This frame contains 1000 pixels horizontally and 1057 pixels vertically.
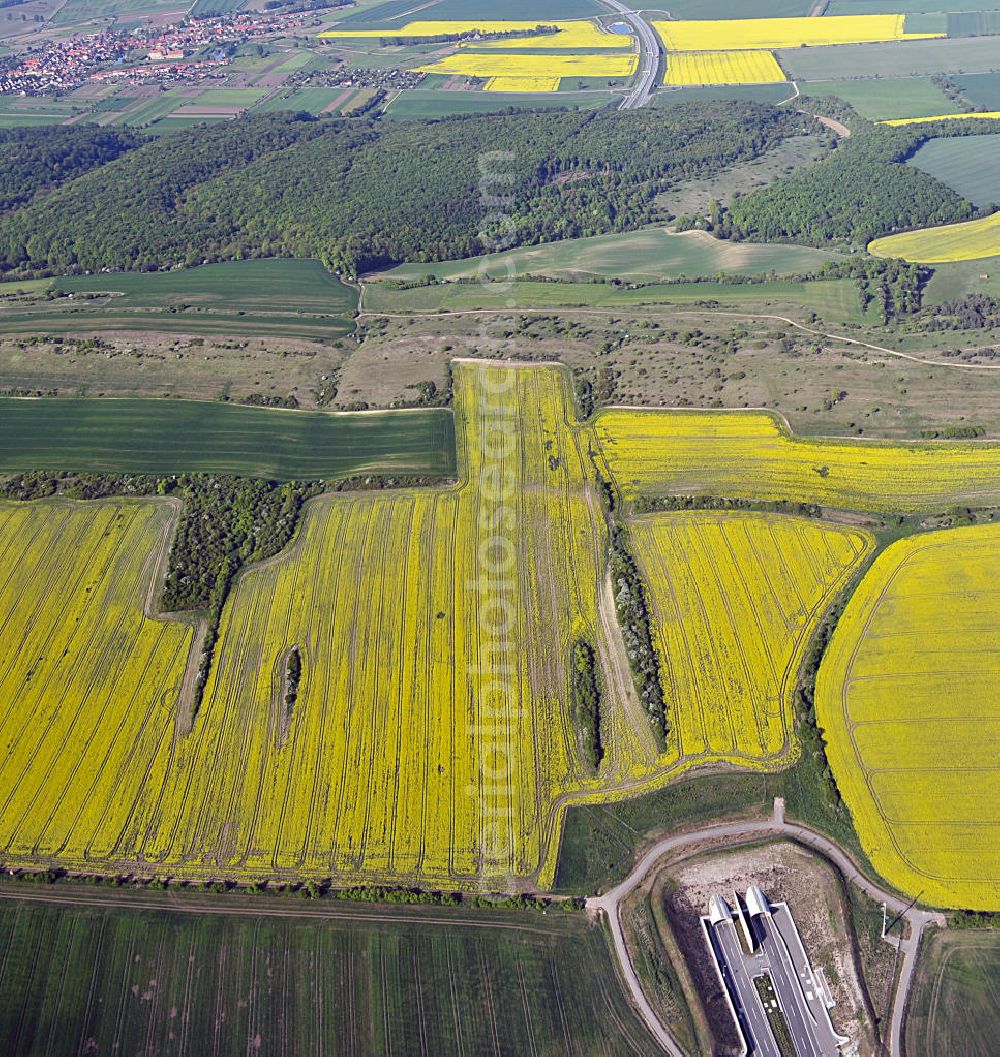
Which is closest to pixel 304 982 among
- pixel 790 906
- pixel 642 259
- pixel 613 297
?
pixel 790 906

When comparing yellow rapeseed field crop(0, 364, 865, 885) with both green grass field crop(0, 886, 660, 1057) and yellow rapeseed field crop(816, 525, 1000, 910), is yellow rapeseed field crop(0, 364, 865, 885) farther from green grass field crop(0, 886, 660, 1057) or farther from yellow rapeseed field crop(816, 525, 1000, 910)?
yellow rapeseed field crop(816, 525, 1000, 910)

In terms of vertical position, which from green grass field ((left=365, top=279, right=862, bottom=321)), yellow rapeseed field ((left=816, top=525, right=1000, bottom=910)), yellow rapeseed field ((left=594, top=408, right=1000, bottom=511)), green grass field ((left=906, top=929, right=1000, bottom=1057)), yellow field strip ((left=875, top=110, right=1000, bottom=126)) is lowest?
green grass field ((left=906, top=929, right=1000, bottom=1057))

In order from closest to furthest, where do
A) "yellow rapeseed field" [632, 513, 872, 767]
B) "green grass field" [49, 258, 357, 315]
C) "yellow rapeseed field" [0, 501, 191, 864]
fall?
1. "yellow rapeseed field" [0, 501, 191, 864]
2. "yellow rapeseed field" [632, 513, 872, 767]
3. "green grass field" [49, 258, 357, 315]

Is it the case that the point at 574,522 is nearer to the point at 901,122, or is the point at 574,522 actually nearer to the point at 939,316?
the point at 939,316

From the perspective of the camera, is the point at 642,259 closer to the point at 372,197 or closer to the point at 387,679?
the point at 372,197

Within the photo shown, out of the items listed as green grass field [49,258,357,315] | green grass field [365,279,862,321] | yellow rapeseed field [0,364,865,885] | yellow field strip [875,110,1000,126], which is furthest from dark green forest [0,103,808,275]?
yellow rapeseed field [0,364,865,885]

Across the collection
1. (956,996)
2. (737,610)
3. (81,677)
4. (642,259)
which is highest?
(642,259)

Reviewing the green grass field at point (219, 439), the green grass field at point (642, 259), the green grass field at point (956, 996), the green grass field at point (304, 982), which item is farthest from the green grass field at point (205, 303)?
the green grass field at point (956, 996)
